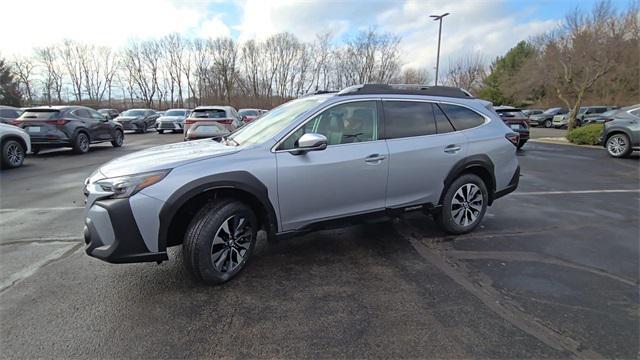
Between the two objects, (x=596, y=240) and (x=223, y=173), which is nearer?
(x=223, y=173)

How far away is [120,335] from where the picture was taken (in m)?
2.55

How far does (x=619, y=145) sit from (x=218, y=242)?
13464 mm

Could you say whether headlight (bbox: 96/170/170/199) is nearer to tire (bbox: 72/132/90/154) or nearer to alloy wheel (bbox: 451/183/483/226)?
alloy wheel (bbox: 451/183/483/226)

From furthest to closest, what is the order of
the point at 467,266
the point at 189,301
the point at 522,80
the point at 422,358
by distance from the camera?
the point at 522,80 → the point at 467,266 → the point at 189,301 → the point at 422,358

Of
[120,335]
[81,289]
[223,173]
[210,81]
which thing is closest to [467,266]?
[223,173]

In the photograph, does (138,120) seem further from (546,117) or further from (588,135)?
(546,117)

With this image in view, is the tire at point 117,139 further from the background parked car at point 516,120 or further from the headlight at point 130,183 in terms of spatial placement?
the background parked car at point 516,120

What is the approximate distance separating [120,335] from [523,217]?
528cm

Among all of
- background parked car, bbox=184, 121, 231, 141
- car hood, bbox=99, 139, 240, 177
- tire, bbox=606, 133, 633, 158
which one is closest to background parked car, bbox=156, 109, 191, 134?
background parked car, bbox=184, 121, 231, 141

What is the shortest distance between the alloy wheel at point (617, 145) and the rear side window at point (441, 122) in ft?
34.6

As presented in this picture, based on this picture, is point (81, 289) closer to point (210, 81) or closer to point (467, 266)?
point (467, 266)

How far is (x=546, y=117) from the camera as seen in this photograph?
30.8 metres

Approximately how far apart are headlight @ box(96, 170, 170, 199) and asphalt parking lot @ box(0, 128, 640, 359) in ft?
3.08

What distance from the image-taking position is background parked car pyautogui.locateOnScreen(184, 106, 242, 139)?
485 inches
